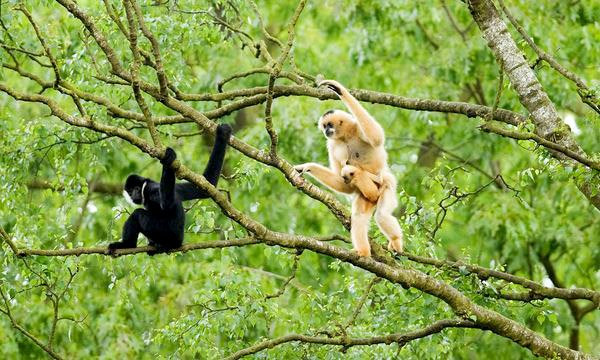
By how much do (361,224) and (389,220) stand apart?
518 millimetres

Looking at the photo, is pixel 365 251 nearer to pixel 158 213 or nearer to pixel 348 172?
pixel 348 172

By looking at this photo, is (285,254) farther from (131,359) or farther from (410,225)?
(131,359)

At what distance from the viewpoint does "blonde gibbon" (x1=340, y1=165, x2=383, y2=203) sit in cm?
918

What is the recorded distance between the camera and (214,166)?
9.02 meters

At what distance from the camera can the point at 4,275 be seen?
1011 centimetres

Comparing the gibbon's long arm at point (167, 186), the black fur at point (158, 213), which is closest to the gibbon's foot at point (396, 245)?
the black fur at point (158, 213)

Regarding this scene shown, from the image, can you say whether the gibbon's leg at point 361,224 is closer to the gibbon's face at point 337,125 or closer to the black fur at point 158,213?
the gibbon's face at point 337,125

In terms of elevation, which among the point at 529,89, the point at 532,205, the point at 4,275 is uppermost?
the point at 532,205

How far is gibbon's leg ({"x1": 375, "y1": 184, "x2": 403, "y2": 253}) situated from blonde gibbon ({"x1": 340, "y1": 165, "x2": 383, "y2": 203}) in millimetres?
68

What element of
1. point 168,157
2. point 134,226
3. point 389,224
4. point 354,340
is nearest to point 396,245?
point 389,224

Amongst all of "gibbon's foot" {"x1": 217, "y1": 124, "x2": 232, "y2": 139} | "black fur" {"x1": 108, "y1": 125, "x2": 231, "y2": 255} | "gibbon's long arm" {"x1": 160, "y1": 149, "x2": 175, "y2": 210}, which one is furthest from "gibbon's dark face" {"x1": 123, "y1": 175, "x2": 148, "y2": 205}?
"gibbon's foot" {"x1": 217, "y1": 124, "x2": 232, "y2": 139}

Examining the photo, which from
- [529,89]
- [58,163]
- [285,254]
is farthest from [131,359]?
[529,89]

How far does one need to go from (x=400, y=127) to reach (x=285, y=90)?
878 cm

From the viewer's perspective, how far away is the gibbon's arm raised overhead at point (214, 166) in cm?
851
